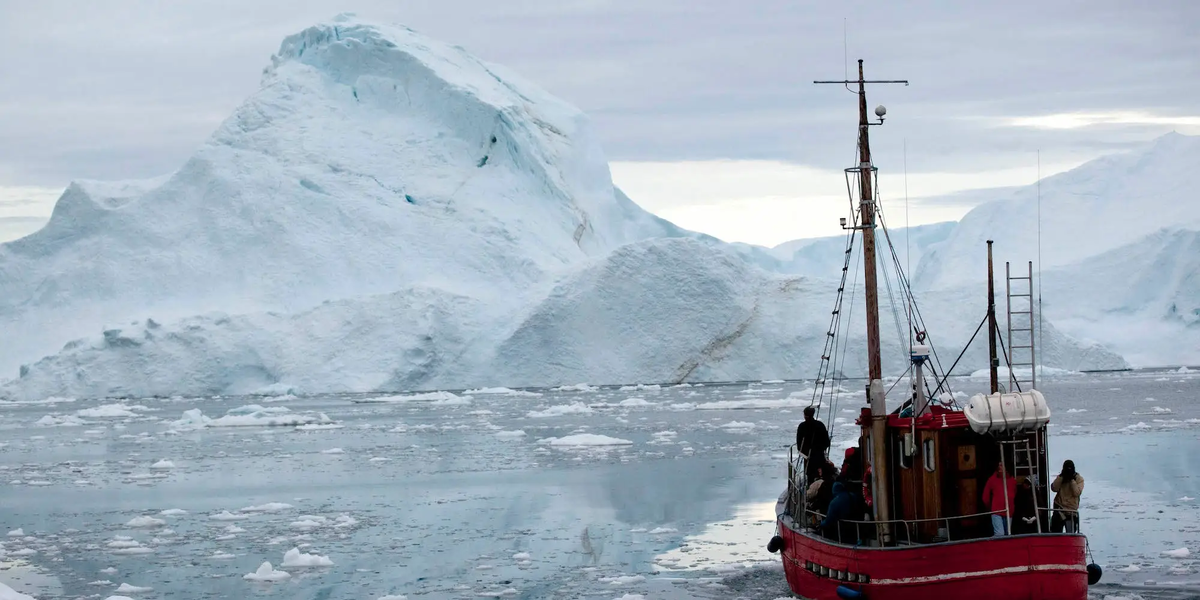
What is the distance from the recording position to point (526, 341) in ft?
117

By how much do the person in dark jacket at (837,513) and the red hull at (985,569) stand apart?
0.65 metres

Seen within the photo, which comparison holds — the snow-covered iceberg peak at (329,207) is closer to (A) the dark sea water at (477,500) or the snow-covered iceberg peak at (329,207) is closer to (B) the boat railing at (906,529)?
(A) the dark sea water at (477,500)

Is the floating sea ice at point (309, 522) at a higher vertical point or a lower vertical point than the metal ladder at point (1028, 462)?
lower

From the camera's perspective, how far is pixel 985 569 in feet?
28.6

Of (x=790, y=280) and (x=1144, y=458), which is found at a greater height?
(x=790, y=280)

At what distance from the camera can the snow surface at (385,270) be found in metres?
35.9

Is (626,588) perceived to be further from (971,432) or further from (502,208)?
(502,208)

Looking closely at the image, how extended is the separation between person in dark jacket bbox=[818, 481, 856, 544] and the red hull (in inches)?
25.5

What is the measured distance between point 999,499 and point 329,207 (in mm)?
33778

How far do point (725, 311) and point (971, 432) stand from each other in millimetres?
27002

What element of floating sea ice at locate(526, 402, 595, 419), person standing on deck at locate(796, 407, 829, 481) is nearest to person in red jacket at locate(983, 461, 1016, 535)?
person standing on deck at locate(796, 407, 829, 481)

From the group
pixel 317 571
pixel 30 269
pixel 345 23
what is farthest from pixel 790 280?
pixel 317 571

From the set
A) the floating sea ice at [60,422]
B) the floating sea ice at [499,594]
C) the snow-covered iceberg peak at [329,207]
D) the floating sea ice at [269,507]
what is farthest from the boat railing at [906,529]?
the snow-covered iceberg peak at [329,207]

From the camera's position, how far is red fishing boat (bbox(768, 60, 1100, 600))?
342 inches
